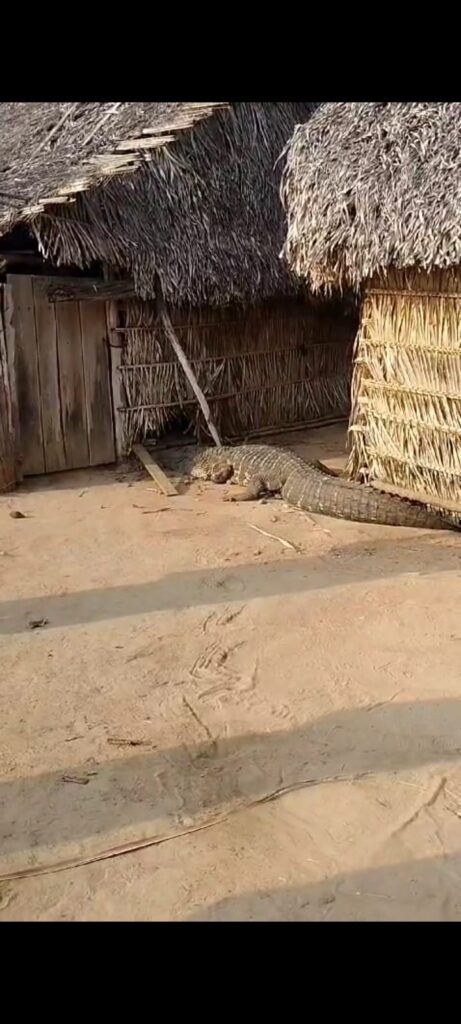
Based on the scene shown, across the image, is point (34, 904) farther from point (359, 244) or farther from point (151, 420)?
point (151, 420)

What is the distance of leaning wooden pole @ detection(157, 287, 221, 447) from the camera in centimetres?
880

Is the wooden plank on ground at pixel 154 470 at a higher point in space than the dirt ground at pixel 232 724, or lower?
higher

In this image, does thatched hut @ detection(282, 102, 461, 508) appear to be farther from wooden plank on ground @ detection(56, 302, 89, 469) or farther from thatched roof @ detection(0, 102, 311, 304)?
wooden plank on ground @ detection(56, 302, 89, 469)

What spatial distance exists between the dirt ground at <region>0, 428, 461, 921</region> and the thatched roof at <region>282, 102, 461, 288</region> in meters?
2.14

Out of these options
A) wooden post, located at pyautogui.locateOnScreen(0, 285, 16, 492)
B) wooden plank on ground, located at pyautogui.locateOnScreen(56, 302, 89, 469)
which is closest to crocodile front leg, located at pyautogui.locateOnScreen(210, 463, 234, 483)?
wooden plank on ground, located at pyautogui.locateOnScreen(56, 302, 89, 469)

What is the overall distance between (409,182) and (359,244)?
61cm

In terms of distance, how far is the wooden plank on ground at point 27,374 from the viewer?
26.4 ft

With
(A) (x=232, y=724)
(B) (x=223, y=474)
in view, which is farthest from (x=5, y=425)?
(A) (x=232, y=724)

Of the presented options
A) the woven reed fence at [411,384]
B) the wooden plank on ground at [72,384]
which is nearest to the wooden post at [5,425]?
the wooden plank on ground at [72,384]

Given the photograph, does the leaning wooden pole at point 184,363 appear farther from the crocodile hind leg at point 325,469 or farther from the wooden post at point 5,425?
the wooden post at point 5,425

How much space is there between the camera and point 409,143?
6367 millimetres

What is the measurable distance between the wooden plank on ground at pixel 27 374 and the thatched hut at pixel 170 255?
2 cm

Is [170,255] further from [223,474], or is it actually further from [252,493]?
[252,493]
